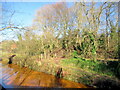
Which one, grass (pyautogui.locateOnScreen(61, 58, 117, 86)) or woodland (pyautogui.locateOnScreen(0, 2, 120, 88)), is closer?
grass (pyautogui.locateOnScreen(61, 58, 117, 86))

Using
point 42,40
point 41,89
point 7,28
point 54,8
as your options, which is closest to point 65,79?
point 41,89

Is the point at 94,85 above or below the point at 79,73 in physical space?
below

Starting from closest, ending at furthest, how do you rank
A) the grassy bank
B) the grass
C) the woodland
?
the grassy bank, the grass, the woodland

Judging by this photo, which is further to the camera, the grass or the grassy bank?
the grass

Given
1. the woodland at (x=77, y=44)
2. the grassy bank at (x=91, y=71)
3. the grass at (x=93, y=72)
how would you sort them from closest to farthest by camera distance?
the grassy bank at (x=91, y=71) → the grass at (x=93, y=72) → the woodland at (x=77, y=44)

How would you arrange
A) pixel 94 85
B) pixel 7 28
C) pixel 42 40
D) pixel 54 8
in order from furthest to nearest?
pixel 54 8, pixel 42 40, pixel 94 85, pixel 7 28

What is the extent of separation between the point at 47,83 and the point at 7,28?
11.1ft

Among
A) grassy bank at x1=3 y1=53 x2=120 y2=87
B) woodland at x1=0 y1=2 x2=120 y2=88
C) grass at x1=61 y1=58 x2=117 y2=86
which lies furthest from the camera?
woodland at x1=0 y1=2 x2=120 y2=88

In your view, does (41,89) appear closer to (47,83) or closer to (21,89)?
(47,83)

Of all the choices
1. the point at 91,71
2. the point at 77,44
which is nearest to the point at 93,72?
the point at 91,71

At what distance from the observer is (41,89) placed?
3.92m

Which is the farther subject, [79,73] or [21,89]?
[79,73]

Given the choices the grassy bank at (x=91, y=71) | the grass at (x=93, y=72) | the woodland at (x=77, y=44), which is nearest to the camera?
the grassy bank at (x=91, y=71)

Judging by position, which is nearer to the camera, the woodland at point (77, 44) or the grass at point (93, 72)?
the grass at point (93, 72)
